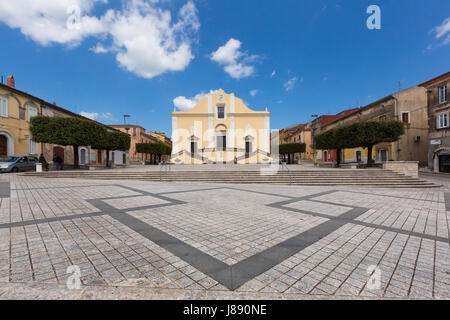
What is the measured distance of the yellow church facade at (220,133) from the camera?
2719 centimetres

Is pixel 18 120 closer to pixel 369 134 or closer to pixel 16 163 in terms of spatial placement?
pixel 16 163

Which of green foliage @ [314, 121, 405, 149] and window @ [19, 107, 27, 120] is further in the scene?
window @ [19, 107, 27, 120]

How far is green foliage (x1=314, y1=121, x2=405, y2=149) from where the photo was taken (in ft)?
50.0

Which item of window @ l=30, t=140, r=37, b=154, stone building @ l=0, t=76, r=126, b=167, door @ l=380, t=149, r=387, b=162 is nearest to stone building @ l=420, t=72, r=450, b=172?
door @ l=380, t=149, r=387, b=162

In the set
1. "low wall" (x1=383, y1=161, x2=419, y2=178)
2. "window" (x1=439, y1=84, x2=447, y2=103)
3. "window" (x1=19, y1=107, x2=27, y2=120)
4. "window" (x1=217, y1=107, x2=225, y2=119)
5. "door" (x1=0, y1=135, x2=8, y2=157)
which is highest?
"window" (x1=217, y1=107, x2=225, y2=119)

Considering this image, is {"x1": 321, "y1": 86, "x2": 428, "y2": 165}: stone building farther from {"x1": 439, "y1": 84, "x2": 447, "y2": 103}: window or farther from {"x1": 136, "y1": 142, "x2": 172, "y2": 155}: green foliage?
{"x1": 136, "y1": 142, "x2": 172, "y2": 155}: green foliage

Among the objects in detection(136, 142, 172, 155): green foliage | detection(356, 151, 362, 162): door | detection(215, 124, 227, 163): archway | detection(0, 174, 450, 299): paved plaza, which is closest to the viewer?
detection(0, 174, 450, 299): paved plaza

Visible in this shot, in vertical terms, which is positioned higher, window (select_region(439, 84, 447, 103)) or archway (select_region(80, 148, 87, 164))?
window (select_region(439, 84, 447, 103))

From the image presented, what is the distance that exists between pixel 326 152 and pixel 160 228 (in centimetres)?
3739

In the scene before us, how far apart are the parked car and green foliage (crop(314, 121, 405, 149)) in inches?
1075

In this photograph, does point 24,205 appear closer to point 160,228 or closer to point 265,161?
point 160,228

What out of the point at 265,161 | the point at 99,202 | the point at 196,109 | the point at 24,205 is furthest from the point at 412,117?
the point at 24,205

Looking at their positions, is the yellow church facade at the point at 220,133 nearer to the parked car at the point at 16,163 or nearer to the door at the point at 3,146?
the parked car at the point at 16,163

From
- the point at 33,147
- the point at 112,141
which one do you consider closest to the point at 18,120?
the point at 33,147
